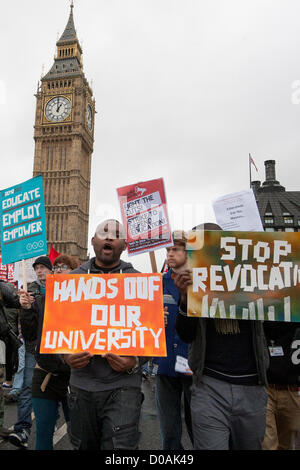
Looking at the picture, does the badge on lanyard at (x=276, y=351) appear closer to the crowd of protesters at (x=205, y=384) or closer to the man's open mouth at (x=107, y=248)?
the crowd of protesters at (x=205, y=384)

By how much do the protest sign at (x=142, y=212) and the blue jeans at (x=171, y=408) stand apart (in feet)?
3.83


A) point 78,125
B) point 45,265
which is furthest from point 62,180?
point 45,265

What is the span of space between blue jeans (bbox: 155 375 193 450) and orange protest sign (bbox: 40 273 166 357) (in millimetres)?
920

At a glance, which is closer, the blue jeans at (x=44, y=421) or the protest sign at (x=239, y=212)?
the blue jeans at (x=44, y=421)

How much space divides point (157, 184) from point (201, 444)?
224 centimetres

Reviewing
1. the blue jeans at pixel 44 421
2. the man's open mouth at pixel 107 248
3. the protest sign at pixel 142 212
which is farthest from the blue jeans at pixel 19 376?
the man's open mouth at pixel 107 248

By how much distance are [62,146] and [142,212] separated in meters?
50.0

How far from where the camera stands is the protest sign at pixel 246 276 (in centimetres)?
221

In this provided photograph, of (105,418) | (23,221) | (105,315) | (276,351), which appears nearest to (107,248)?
(105,315)

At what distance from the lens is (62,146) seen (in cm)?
5056

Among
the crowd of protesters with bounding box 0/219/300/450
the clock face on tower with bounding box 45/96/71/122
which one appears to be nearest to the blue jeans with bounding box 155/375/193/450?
the crowd of protesters with bounding box 0/219/300/450

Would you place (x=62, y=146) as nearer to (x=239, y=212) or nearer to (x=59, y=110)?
(x=59, y=110)
